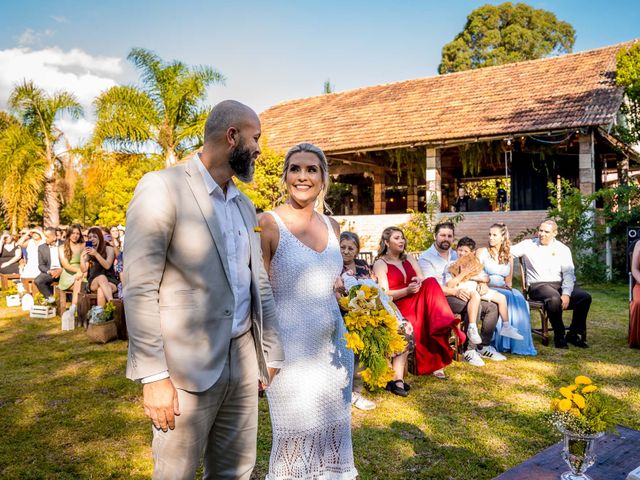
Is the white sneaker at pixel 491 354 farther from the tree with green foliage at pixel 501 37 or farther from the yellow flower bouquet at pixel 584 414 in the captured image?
the tree with green foliage at pixel 501 37

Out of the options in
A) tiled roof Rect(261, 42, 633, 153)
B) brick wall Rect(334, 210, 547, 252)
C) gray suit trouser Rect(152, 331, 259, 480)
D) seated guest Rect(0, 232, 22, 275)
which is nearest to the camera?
gray suit trouser Rect(152, 331, 259, 480)

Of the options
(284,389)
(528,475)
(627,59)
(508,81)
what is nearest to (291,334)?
(284,389)

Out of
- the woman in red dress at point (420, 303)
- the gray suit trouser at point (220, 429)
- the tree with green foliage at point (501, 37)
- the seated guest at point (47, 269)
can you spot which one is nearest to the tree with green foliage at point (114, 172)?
the seated guest at point (47, 269)

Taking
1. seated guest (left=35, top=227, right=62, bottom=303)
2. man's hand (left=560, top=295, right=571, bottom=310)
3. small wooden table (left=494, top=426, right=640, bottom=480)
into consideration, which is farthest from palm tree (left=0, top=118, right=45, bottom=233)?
small wooden table (left=494, top=426, right=640, bottom=480)

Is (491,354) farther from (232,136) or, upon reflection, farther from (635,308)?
(232,136)

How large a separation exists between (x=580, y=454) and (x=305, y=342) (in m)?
1.45

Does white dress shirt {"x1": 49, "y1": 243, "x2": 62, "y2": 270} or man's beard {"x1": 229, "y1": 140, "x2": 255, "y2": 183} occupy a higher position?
man's beard {"x1": 229, "y1": 140, "x2": 255, "y2": 183}

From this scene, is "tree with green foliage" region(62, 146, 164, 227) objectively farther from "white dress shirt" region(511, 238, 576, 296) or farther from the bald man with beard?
the bald man with beard

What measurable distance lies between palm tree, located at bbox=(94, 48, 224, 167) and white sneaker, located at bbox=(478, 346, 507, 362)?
14232 millimetres

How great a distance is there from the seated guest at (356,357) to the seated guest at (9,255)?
1226 centimetres

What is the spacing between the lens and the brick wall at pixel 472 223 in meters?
15.0

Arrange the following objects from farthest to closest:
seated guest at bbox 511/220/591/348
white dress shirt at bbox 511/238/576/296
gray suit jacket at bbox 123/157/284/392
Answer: white dress shirt at bbox 511/238/576/296 → seated guest at bbox 511/220/591/348 → gray suit jacket at bbox 123/157/284/392

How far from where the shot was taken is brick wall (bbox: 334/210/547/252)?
1498cm

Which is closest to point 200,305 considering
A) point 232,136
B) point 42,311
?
point 232,136
